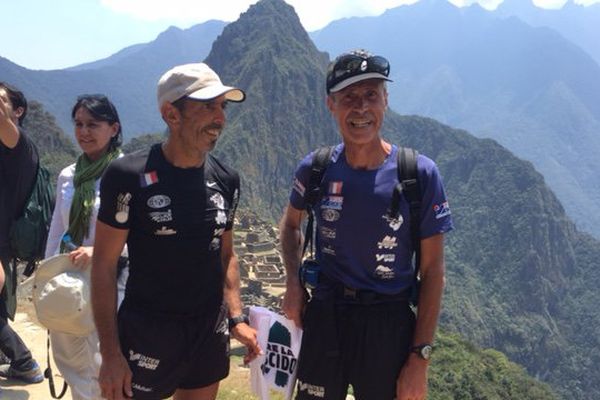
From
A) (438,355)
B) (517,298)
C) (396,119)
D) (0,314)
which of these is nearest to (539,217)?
(517,298)

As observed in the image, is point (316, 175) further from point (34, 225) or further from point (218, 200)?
point (34, 225)

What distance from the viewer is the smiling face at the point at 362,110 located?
2.80 meters

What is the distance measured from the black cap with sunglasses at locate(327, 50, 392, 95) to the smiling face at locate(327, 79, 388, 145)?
5 centimetres

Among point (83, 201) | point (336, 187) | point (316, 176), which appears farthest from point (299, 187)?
point (83, 201)

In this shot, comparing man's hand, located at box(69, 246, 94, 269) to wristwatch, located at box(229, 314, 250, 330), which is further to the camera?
man's hand, located at box(69, 246, 94, 269)

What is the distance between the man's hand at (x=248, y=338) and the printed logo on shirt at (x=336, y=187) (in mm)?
957

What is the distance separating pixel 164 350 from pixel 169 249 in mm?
527

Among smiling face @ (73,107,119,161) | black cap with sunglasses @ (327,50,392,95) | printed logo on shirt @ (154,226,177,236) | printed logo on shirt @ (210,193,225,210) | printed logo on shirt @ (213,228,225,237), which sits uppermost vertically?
black cap with sunglasses @ (327,50,392,95)

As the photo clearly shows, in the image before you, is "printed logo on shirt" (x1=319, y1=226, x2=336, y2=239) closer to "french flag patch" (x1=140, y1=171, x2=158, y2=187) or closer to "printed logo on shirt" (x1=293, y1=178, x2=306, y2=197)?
"printed logo on shirt" (x1=293, y1=178, x2=306, y2=197)

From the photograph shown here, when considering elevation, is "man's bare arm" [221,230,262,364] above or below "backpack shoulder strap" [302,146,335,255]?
below

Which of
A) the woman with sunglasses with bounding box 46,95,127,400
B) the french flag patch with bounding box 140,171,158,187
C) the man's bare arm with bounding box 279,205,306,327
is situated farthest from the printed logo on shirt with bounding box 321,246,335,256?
the woman with sunglasses with bounding box 46,95,127,400

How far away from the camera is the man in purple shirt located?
2.73 meters

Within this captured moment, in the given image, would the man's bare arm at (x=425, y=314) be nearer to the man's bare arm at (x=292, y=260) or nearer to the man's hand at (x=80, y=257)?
the man's bare arm at (x=292, y=260)

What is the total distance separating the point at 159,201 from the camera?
2604 mm
